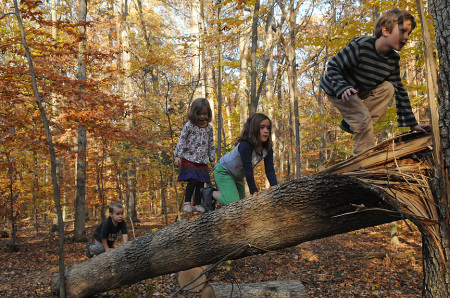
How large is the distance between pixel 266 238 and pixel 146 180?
15751 mm

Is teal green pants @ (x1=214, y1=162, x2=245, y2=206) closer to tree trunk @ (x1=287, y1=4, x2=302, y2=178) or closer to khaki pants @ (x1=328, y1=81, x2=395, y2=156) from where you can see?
khaki pants @ (x1=328, y1=81, x2=395, y2=156)

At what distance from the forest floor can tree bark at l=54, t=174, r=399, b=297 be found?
678mm

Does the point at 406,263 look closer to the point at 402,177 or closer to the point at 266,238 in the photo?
the point at 266,238

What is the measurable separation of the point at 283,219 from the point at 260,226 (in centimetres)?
26

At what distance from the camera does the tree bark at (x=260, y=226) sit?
2.67 meters

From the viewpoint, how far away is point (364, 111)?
2.78 meters

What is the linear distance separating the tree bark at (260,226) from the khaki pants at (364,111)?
1.52 feet

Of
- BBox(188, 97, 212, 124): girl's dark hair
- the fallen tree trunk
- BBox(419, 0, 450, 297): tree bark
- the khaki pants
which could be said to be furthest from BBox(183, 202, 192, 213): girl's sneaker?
BBox(419, 0, 450, 297): tree bark

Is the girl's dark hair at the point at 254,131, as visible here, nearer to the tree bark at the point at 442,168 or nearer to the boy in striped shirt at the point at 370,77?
the boy in striped shirt at the point at 370,77

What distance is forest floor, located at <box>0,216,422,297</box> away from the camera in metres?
5.32

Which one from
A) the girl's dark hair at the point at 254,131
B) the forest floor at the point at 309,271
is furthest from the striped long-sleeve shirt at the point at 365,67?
the forest floor at the point at 309,271

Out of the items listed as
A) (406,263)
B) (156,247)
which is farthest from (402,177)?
(406,263)

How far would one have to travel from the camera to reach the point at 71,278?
A: 185 inches

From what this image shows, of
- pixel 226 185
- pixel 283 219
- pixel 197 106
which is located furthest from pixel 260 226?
pixel 197 106
